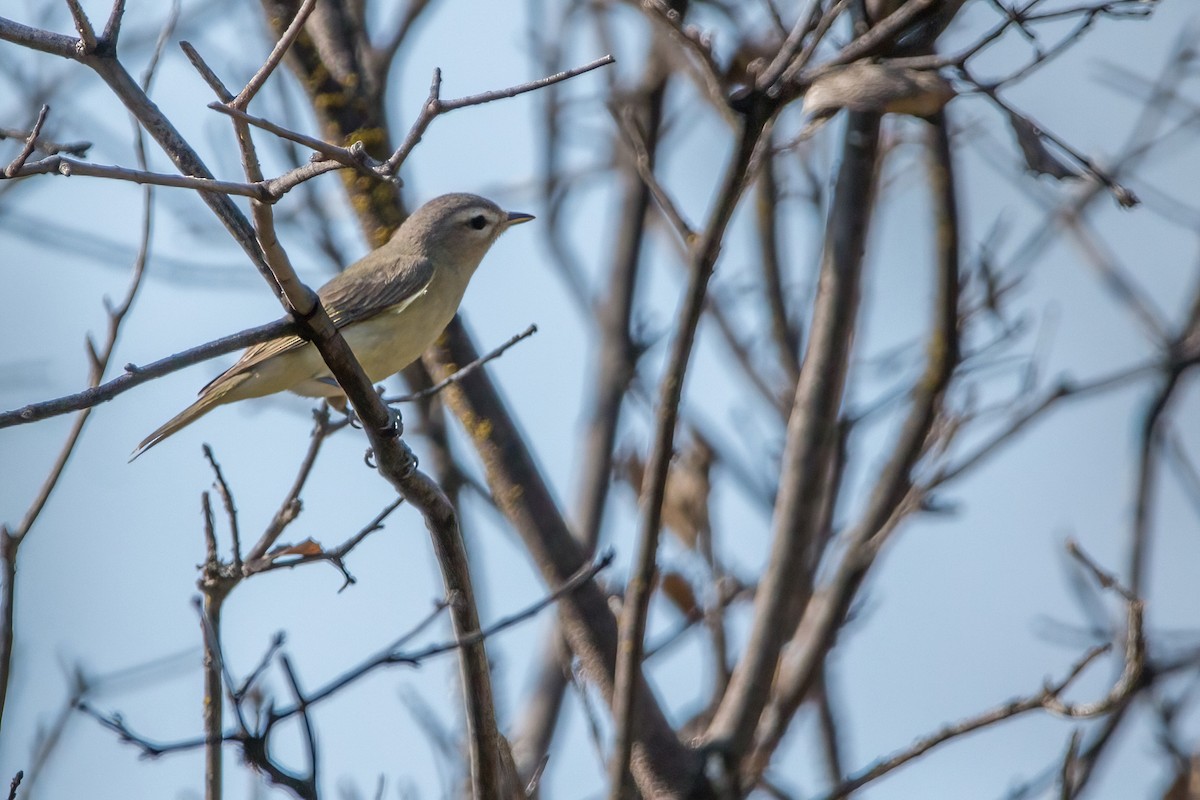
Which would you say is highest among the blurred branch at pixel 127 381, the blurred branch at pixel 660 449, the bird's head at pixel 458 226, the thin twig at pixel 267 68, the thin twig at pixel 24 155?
the bird's head at pixel 458 226

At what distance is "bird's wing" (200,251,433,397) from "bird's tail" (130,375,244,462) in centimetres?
6

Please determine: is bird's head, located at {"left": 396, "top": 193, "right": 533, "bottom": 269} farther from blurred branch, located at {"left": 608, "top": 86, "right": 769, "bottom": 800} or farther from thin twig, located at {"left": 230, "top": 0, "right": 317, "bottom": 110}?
thin twig, located at {"left": 230, "top": 0, "right": 317, "bottom": 110}

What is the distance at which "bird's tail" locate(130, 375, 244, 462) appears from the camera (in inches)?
188

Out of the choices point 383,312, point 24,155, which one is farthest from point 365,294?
point 24,155

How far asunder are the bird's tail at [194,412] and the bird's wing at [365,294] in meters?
0.06

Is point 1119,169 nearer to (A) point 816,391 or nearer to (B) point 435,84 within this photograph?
(A) point 816,391

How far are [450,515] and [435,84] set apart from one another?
3.91ft

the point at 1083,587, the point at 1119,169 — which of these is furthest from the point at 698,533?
the point at 1119,169

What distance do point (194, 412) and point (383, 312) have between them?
0.89 metres

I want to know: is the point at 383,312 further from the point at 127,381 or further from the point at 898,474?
the point at 127,381

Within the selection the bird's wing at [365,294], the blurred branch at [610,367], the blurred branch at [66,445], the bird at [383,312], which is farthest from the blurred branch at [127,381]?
the blurred branch at [610,367]

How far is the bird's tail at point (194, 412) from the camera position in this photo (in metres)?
4.78

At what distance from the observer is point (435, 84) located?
2711 mm

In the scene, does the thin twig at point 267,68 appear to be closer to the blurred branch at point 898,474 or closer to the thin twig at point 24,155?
the thin twig at point 24,155
